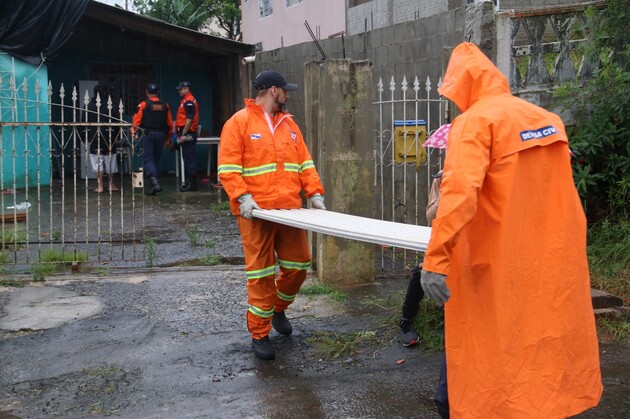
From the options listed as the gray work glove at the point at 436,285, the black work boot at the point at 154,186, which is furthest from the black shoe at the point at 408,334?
the black work boot at the point at 154,186

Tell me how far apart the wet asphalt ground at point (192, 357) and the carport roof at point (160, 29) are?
26.8 feet

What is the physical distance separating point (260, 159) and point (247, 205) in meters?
0.37

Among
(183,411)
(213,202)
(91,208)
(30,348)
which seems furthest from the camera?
(213,202)

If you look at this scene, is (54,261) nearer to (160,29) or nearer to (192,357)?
(192,357)

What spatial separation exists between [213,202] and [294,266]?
301 inches

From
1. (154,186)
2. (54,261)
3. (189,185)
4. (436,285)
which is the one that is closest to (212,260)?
(54,261)

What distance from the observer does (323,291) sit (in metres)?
6.82

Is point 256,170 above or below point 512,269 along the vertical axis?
above

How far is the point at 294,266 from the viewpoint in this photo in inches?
214

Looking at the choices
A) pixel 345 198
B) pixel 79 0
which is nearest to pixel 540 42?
pixel 345 198

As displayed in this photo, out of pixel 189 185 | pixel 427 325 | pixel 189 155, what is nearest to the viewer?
pixel 427 325

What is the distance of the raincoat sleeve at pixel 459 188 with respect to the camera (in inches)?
124

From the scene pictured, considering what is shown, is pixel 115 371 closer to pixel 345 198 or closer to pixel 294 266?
pixel 294 266

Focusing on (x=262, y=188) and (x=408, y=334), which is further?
(x=408, y=334)
